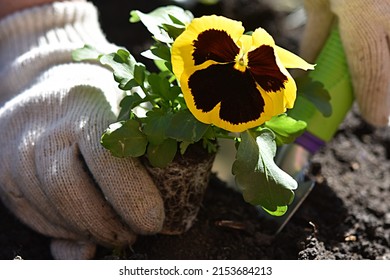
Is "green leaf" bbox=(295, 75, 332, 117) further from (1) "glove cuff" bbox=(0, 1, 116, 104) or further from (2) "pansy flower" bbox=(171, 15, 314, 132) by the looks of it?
(1) "glove cuff" bbox=(0, 1, 116, 104)

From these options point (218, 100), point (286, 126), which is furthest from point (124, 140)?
point (286, 126)

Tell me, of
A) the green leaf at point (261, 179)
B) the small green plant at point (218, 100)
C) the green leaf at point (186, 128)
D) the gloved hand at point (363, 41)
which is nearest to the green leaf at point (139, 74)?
the small green plant at point (218, 100)

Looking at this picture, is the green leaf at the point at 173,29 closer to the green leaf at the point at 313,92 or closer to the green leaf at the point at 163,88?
the green leaf at the point at 163,88

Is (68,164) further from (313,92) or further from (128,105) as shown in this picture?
(313,92)
